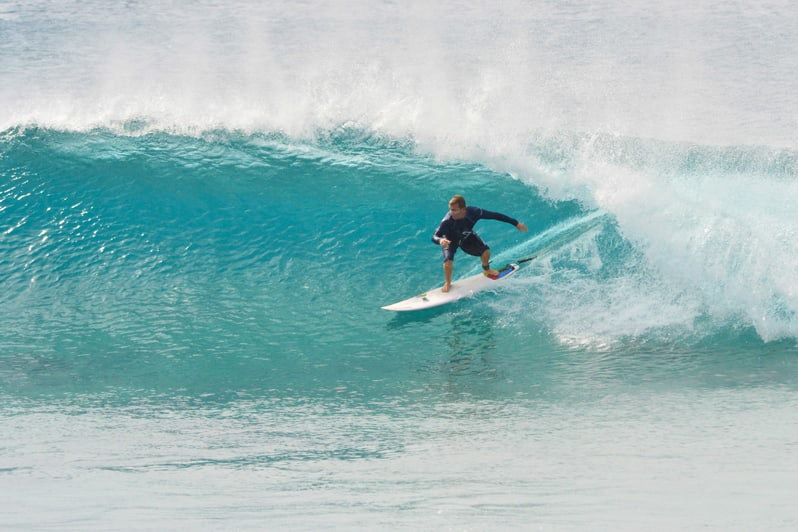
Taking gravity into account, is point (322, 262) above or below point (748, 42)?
below

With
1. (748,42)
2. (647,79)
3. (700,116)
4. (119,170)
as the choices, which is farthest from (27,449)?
(748,42)

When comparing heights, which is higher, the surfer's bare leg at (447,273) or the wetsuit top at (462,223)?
the wetsuit top at (462,223)

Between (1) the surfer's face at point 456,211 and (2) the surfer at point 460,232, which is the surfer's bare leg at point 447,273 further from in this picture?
(1) the surfer's face at point 456,211

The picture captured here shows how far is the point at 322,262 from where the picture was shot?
31.9 ft

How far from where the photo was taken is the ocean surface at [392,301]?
5098 mm

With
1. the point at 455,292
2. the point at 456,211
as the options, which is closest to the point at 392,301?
the point at 455,292

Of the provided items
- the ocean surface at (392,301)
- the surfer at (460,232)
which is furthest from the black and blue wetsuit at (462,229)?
the ocean surface at (392,301)

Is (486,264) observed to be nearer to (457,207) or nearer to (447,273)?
(447,273)

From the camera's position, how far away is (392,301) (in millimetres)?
8922

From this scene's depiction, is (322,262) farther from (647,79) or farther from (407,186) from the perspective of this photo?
(647,79)

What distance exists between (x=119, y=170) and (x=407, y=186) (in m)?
4.18

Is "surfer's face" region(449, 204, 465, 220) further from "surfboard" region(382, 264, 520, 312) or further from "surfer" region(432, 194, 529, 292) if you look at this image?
"surfboard" region(382, 264, 520, 312)

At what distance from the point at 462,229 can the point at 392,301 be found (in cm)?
115

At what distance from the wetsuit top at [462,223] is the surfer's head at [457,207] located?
0.06 meters
